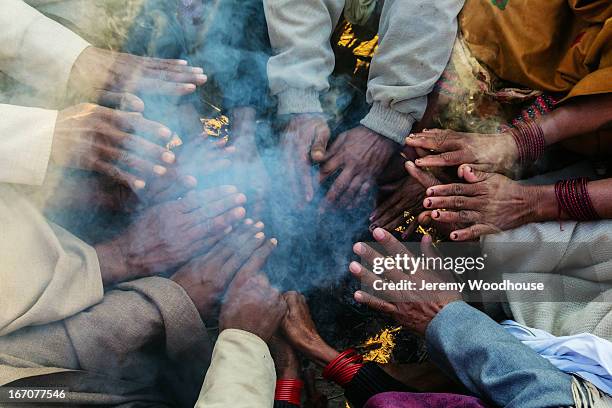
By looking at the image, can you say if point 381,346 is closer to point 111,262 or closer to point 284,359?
point 284,359

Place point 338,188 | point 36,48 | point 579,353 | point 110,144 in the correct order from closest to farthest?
point 579,353, point 110,144, point 36,48, point 338,188

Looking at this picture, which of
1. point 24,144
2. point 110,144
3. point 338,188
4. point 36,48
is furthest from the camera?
point 338,188

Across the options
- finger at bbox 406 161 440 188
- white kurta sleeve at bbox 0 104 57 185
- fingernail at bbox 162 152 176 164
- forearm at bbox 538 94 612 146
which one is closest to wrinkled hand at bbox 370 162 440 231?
finger at bbox 406 161 440 188

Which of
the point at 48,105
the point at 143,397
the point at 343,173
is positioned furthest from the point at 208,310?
the point at 48,105

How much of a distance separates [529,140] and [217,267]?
3.84ft

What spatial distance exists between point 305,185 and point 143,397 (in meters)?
0.87

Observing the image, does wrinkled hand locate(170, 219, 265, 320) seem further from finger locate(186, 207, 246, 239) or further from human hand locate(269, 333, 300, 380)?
human hand locate(269, 333, 300, 380)

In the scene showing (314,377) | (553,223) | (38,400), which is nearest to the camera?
(38,400)

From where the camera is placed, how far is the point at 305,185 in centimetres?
199

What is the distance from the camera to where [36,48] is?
1.90m

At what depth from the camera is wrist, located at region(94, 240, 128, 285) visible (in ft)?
6.11

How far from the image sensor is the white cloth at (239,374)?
5.11 ft

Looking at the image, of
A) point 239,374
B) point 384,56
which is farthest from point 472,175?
point 239,374

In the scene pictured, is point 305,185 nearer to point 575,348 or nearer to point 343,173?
point 343,173
